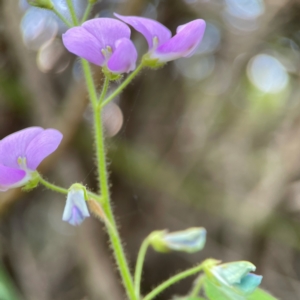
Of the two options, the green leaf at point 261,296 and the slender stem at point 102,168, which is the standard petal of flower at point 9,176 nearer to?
the slender stem at point 102,168

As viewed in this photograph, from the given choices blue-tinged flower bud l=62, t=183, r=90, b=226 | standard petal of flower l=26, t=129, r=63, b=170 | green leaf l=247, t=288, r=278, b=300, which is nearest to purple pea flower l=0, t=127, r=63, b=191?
standard petal of flower l=26, t=129, r=63, b=170

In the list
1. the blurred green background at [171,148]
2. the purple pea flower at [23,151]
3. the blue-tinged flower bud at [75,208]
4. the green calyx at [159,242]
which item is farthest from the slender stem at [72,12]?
the blurred green background at [171,148]

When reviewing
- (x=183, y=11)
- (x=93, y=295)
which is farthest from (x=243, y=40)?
(x=93, y=295)

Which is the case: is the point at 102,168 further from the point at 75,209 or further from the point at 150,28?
the point at 150,28

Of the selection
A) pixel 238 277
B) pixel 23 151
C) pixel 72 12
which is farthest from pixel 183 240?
pixel 72 12

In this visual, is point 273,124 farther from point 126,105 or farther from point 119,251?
point 119,251
